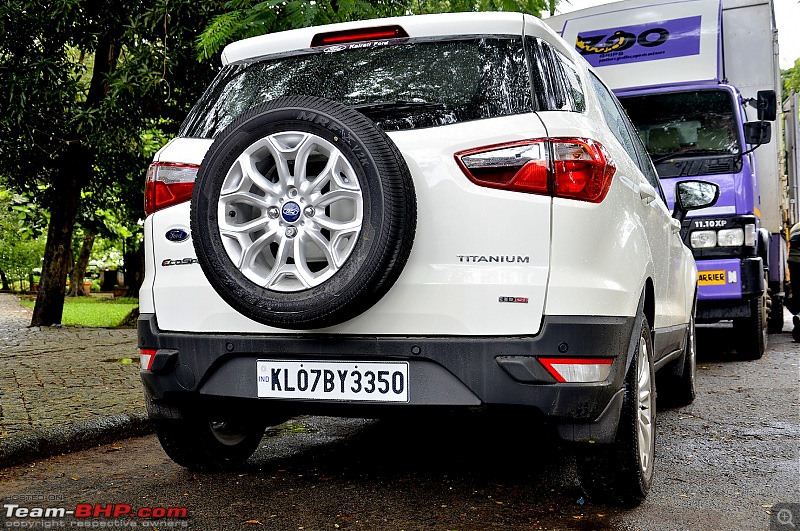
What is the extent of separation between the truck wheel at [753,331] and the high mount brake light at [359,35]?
19.8ft

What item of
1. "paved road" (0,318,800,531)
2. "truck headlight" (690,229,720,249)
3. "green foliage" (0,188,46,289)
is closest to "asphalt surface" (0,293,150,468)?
"paved road" (0,318,800,531)

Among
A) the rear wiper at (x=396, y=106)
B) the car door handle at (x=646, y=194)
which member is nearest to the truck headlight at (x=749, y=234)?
the car door handle at (x=646, y=194)

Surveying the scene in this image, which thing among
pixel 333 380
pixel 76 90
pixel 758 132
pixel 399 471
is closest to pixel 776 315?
pixel 758 132

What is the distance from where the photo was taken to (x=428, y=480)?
396 cm

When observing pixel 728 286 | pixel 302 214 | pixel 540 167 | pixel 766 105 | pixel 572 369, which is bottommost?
pixel 728 286

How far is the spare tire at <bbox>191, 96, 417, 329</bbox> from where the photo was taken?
3.02 m

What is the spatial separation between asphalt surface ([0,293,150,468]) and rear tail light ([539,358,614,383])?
276 centimetres

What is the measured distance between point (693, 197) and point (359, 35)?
335 centimetres

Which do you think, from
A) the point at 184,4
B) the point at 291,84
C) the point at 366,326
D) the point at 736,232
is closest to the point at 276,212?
the point at 366,326

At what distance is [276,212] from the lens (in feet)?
10.2

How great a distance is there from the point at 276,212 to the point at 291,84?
Result: 2.48ft

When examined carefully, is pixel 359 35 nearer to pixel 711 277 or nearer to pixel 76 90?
pixel 711 277

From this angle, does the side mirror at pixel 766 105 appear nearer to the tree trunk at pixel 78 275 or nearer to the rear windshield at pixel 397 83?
the rear windshield at pixel 397 83

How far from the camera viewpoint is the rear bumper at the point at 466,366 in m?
3.03
